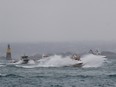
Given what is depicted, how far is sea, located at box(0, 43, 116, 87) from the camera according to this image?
7569cm

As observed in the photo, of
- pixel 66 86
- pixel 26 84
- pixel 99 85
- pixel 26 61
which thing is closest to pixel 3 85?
pixel 26 84

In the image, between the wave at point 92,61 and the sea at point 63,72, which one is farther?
the wave at point 92,61

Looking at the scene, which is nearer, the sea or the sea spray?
the sea

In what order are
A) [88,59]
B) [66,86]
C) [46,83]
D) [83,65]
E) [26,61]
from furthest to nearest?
1. [26,61]
2. [88,59]
3. [83,65]
4. [46,83]
5. [66,86]

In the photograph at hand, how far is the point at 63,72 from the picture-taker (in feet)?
342

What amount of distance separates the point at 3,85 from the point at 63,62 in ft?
221

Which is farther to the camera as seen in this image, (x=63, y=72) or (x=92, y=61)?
(x=92, y=61)

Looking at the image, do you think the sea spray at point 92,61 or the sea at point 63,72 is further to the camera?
the sea spray at point 92,61

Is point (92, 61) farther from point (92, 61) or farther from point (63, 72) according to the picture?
point (63, 72)

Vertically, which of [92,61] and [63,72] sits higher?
[92,61]

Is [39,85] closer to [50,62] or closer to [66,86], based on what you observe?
[66,86]

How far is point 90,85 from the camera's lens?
2830 inches

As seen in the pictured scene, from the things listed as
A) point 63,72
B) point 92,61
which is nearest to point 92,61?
point 92,61

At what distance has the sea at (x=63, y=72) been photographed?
2980 inches
